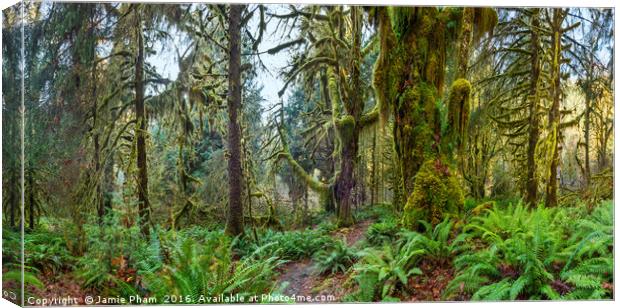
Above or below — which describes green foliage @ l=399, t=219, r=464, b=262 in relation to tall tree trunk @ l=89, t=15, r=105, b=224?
below

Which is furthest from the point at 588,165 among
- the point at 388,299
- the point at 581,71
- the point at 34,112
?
the point at 34,112

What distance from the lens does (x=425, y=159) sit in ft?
22.4

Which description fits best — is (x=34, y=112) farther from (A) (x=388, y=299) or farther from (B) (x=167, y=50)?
(A) (x=388, y=299)

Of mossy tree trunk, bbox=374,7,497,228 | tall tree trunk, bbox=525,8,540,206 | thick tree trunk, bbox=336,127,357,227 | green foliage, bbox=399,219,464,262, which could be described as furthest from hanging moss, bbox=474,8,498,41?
green foliage, bbox=399,219,464,262

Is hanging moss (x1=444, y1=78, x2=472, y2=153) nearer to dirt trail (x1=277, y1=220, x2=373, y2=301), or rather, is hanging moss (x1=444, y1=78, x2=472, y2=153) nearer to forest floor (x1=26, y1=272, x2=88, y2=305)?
dirt trail (x1=277, y1=220, x2=373, y2=301)

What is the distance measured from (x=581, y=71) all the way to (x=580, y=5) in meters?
0.73

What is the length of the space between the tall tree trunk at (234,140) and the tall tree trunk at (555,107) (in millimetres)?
3520

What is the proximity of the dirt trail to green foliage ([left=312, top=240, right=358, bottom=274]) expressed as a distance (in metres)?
0.06

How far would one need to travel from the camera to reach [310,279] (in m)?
6.64

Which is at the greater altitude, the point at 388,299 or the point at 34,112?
the point at 34,112

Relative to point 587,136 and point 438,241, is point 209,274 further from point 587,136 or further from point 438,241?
point 587,136

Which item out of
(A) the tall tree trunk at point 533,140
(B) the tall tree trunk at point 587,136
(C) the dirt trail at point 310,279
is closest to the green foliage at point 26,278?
(C) the dirt trail at point 310,279

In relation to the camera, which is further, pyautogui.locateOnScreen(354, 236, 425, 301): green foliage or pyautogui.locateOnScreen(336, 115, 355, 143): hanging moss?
pyautogui.locateOnScreen(336, 115, 355, 143): hanging moss

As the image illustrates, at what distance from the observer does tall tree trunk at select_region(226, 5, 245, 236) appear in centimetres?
703
